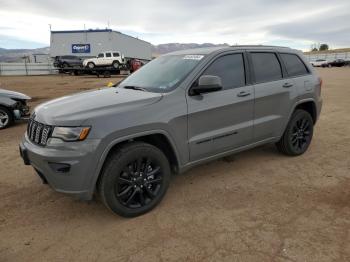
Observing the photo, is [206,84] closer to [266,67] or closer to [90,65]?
[266,67]

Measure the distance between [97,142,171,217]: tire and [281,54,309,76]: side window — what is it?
2.67 meters

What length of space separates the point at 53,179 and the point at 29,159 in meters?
0.46

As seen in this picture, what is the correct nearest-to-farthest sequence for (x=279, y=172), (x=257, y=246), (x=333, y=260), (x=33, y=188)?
1. (x=333, y=260)
2. (x=257, y=246)
3. (x=33, y=188)
4. (x=279, y=172)

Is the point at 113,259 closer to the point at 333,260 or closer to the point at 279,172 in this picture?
the point at 333,260

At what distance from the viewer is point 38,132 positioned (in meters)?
3.33

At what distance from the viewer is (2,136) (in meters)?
7.13

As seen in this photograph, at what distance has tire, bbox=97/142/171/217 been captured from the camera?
3.24m

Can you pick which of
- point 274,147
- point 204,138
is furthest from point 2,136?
point 274,147

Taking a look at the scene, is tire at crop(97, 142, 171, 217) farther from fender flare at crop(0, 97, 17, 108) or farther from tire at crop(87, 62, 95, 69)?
tire at crop(87, 62, 95, 69)

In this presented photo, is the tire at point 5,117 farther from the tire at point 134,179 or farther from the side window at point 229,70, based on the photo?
the side window at point 229,70

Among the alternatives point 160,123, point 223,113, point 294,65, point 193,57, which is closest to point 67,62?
point 294,65

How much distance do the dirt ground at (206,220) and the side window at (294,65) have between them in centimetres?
146

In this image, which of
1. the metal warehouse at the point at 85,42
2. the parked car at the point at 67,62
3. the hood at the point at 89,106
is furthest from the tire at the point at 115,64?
the hood at the point at 89,106

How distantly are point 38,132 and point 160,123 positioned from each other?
4.11 ft
